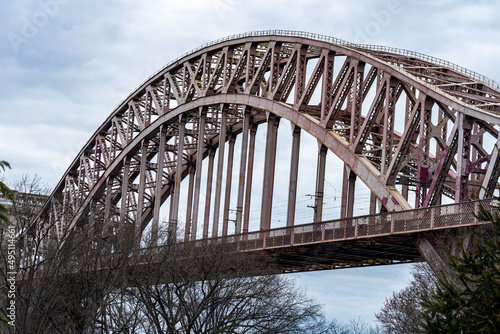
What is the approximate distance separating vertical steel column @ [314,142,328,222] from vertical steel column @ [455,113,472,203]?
44.6 feet

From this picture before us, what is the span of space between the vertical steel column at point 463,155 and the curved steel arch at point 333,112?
0.06 meters

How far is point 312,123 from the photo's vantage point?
62.2 metres

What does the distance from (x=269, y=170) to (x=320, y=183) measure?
631cm

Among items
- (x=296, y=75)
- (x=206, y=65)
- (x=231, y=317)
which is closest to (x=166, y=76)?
(x=206, y=65)

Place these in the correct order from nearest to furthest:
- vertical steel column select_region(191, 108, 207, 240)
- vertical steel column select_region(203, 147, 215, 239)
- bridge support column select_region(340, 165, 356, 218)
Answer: bridge support column select_region(340, 165, 356, 218) < vertical steel column select_region(203, 147, 215, 239) < vertical steel column select_region(191, 108, 207, 240)

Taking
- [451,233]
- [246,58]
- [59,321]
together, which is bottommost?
[59,321]

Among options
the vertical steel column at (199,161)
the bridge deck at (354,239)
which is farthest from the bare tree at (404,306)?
the vertical steel column at (199,161)

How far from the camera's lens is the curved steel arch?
53.0 meters

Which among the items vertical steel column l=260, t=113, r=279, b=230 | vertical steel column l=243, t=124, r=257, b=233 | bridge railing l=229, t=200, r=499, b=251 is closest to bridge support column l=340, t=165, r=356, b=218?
bridge railing l=229, t=200, r=499, b=251

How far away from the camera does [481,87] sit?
6028 centimetres

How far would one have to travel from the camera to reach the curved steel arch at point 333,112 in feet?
174

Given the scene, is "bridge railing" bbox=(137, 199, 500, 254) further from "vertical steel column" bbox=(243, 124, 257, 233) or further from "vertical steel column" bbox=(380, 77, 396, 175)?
"vertical steel column" bbox=(243, 124, 257, 233)

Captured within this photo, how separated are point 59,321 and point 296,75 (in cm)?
2363

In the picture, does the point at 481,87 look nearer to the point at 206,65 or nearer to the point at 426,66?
the point at 426,66
